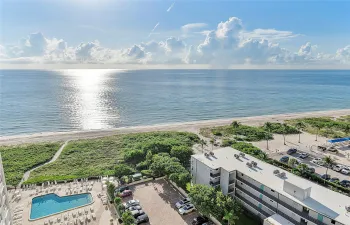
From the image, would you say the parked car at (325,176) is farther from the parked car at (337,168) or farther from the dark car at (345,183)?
the parked car at (337,168)

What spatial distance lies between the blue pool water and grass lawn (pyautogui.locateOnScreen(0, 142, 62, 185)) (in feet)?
29.9

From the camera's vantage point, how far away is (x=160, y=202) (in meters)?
32.2

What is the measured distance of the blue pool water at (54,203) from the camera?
102 ft

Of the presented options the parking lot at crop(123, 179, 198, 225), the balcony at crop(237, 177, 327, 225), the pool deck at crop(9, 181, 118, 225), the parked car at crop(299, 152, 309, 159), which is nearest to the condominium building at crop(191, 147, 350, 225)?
the balcony at crop(237, 177, 327, 225)

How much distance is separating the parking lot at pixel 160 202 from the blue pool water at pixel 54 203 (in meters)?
6.71

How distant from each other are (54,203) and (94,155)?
1891 centimetres

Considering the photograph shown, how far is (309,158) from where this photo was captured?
48.2m

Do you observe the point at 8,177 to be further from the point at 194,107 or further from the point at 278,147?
the point at 194,107

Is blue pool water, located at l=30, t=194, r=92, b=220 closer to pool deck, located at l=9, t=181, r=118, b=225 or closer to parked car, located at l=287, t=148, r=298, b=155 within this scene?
pool deck, located at l=9, t=181, r=118, b=225

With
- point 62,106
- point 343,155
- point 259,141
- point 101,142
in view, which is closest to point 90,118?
point 62,106

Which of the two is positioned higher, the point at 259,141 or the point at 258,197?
the point at 258,197

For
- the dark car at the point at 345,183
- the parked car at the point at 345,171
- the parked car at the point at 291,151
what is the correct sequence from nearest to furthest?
the dark car at the point at 345,183
the parked car at the point at 345,171
the parked car at the point at 291,151

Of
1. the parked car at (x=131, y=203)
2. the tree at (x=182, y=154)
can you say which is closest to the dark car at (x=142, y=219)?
the parked car at (x=131, y=203)

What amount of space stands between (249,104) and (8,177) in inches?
4163
